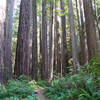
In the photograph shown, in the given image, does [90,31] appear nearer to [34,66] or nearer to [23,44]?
[23,44]

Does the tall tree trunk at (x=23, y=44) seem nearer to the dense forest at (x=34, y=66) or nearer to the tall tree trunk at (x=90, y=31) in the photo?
the dense forest at (x=34, y=66)

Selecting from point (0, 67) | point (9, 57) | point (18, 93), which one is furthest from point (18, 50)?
point (18, 93)

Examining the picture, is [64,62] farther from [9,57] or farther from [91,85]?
[91,85]

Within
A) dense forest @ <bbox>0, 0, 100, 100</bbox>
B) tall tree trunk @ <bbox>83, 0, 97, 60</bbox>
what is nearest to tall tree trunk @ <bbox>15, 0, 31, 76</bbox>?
dense forest @ <bbox>0, 0, 100, 100</bbox>

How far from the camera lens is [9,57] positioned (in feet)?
25.4

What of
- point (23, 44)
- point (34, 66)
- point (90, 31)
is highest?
point (90, 31)

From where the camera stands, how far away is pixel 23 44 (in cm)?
792

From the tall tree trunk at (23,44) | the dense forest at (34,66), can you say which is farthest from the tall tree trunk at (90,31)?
the tall tree trunk at (23,44)

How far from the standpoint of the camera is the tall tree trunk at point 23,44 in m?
7.68

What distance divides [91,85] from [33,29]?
7825 millimetres

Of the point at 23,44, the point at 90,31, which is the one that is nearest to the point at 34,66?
the point at 23,44

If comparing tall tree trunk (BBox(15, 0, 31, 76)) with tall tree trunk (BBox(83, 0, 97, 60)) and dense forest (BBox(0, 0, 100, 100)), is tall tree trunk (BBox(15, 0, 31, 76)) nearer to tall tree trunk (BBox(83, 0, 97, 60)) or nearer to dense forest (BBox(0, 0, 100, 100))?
dense forest (BBox(0, 0, 100, 100))

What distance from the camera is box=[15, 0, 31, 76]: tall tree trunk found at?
302 inches

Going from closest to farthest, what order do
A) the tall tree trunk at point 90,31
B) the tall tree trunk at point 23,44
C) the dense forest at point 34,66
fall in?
the dense forest at point 34,66, the tall tree trunk at point 90,31, the tall tree trunk at point 23,44
